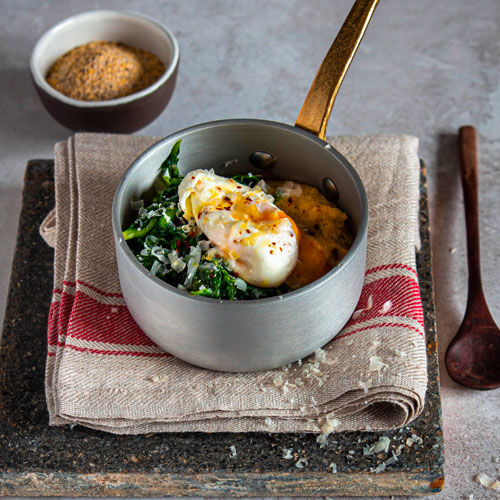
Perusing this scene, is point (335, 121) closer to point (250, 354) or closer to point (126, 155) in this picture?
point (126, 155)

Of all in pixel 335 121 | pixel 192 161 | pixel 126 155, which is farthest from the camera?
pixel 335 121

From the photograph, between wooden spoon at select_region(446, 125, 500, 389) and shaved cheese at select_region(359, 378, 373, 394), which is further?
wooden spoon at select_region(446, 125, 500, 389)

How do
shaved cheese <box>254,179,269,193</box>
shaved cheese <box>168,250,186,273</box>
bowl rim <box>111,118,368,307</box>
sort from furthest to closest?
shaved cheese <box>254,179,269,193</box> → shaved cheese <box>168,250,186,273</box> → bowl rim <box>111,118,368,307</box>

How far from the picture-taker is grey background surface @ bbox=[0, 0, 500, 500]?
1950 millimetres

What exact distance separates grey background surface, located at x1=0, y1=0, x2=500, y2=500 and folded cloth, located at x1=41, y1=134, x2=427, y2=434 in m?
0.35

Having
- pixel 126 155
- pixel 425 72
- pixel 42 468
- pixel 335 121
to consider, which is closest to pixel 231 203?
pixel 126 155

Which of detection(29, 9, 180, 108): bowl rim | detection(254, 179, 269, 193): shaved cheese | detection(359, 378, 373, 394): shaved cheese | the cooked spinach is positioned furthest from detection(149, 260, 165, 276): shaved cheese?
detection(29, 9, 180, 108): bowl rim

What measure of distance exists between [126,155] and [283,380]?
0.64m

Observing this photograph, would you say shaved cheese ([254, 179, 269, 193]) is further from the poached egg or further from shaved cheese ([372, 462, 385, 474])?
shaved cheese ([372, 462, 385, 474])

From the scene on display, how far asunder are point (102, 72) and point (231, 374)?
98cm

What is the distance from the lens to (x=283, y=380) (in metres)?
1.37

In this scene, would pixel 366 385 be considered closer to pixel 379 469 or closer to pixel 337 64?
pixel 379 469

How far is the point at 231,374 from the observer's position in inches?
54.4

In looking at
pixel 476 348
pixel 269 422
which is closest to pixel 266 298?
pixel 269 422
